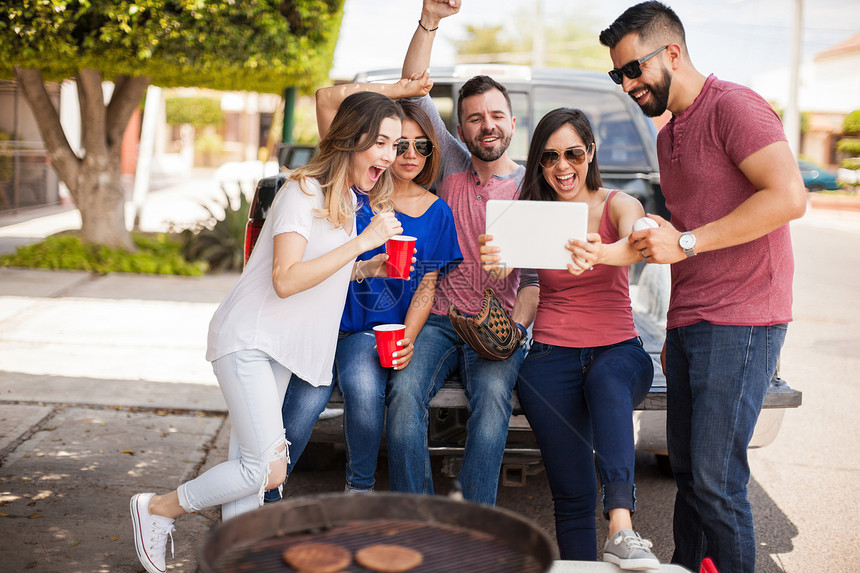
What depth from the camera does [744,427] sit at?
2756mm

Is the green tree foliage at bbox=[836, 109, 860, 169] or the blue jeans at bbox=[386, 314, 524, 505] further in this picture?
the green tree foliage at bbox=[836, 109, 860, 169]

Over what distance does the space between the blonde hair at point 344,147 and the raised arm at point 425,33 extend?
598 mm

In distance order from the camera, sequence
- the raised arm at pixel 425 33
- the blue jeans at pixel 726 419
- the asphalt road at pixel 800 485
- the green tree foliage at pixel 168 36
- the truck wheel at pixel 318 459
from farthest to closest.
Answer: the green tree foliage at pixel 168 36, the truck wheel at pixel 318 459, the asphalt road at pixel 800 485, the raised arm at pixel 425 33, the blue jeans at pixel 726 419

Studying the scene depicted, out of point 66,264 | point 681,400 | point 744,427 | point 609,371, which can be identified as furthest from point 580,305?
point 66,264

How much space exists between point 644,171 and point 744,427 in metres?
2.76

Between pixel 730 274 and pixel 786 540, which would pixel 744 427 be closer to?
pixel 730 274

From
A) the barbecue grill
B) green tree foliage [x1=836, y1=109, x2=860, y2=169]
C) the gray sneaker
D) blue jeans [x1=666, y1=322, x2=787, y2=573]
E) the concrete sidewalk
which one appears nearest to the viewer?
the barbecue grill

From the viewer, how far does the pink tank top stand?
3283 mm

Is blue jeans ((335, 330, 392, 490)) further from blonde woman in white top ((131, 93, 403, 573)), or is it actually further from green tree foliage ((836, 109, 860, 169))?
green tree foliage ((836, 109, 860, 169))

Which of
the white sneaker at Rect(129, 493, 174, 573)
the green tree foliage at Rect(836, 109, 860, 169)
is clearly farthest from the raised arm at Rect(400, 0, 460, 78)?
the green tree foliage at Rect(836, 109, 860, 169)

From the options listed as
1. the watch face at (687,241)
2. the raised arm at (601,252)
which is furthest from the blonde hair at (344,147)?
the watch face at (687,241)

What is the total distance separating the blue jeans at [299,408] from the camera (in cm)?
322

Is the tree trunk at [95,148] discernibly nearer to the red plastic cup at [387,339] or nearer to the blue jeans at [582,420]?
the red plastic cup at [387,339]

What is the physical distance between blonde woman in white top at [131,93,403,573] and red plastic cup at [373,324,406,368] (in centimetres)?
19
